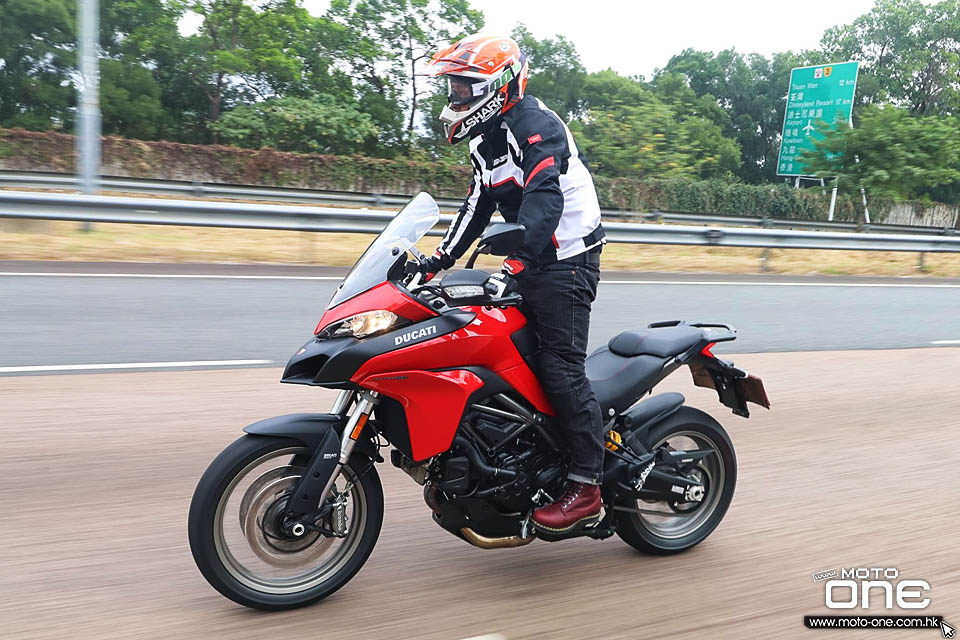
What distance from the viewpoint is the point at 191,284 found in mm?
10047

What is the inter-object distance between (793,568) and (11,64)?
45.4 metres

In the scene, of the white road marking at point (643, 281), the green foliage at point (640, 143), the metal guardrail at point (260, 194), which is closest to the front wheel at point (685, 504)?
the white road marking at point (643, 281)

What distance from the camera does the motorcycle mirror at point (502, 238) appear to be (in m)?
3.20

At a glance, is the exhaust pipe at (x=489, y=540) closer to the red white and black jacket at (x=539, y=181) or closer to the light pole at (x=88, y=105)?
the red white and black jacket at (x=539, y=181)

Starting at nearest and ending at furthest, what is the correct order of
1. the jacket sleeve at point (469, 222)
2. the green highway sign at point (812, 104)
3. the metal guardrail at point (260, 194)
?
the jacket sleeve at point (469, 222) → the metal guardrail at point (260, 194) → the green highway sign at point (812, 104)

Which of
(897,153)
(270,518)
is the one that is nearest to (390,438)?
(270,518)

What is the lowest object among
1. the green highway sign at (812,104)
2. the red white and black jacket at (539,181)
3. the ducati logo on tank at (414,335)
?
the ducati logo on tank at (414,335)

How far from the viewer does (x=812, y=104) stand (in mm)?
27562

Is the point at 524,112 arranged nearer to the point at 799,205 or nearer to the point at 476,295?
the point at 476,295

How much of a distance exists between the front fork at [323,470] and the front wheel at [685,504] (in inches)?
52.0

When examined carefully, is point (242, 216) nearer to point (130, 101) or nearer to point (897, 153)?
point (897, 153)

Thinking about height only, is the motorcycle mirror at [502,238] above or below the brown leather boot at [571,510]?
above

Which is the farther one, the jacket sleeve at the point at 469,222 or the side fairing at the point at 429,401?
the jacket sleeve at the point at 469,222

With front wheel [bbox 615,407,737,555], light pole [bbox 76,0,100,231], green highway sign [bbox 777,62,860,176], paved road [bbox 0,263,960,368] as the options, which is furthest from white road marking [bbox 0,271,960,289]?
green highway sign [bbox 777,62,860,176]
